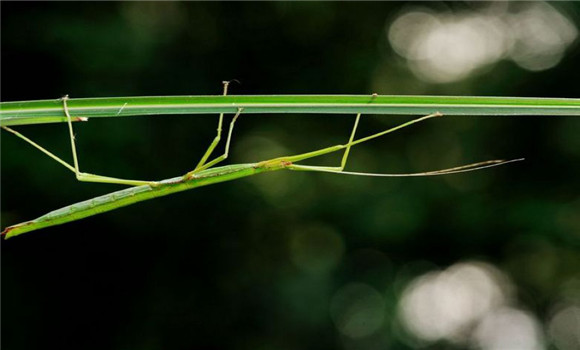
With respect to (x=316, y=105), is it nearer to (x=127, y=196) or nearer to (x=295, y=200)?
(x=127, y=196)

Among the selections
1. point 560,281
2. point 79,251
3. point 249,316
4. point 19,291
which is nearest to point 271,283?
point 249,316

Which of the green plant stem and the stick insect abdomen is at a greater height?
the stick insect abdomen

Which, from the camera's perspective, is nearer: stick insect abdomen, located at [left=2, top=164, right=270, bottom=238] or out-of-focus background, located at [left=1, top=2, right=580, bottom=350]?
stick insect abdomen, located at [left=2, top=164, right=270, bottom=238]

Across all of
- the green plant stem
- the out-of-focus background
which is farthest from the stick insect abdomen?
the out-of-focus background

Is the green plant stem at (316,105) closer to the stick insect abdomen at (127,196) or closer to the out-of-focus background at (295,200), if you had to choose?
the stick insect abdomen at (127,196)

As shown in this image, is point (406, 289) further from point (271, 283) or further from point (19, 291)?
point (19, 291)


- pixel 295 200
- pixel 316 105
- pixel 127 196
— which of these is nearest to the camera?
pixel 316 105

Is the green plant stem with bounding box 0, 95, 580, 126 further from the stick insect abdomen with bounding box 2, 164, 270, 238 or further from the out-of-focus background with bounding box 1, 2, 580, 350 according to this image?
the out-of-focus background with bounding box 1, 2, 580, 350

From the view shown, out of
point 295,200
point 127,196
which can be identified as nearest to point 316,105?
point 127,196
